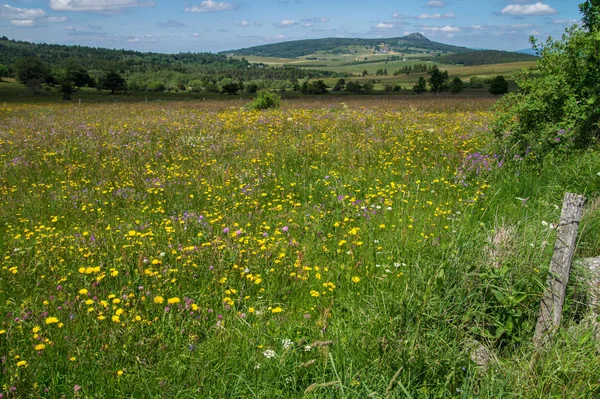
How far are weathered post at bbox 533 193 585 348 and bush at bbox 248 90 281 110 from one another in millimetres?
20574

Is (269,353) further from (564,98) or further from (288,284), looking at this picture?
(564,98)

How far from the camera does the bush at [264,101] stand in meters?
22.4

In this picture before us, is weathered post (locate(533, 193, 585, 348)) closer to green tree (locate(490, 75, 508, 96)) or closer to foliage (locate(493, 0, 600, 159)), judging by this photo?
foliage (locate(493, 0, 600, 159))

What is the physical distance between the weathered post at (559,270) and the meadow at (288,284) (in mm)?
117

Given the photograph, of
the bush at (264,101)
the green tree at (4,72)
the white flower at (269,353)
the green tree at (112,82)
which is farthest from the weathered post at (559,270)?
the green tree at (4,72)

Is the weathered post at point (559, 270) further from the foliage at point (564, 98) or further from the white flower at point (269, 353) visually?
the foliage at point (564, 98)

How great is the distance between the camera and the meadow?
279 centimetres

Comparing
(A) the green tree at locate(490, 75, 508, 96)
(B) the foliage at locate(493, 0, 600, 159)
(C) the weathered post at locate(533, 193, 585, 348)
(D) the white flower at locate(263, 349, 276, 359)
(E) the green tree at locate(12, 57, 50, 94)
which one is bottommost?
(D) the white flower at locate(263, 349, 276, 359)

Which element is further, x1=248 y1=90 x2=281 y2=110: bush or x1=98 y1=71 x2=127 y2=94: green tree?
x1=98 y1=71 x2=127 y2=94: green tree

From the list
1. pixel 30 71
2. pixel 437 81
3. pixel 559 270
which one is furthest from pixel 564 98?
pixel 30 71

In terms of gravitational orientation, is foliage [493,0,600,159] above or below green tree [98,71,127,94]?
below

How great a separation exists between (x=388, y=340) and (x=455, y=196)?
459 centimetres

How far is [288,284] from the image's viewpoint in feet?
14.2

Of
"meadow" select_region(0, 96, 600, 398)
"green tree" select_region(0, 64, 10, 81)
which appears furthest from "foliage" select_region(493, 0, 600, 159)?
"green tree" select_region(0, 64, 10, 81)
